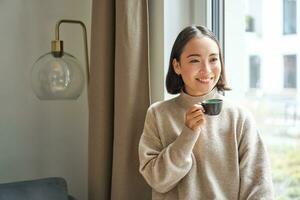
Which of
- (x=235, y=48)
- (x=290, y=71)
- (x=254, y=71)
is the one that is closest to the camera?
(x=290, y=71)

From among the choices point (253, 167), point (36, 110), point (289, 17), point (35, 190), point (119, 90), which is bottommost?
point (35, 190)

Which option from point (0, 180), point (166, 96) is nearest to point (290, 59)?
point (166, 96)

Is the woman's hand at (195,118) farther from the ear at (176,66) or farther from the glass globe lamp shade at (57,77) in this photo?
the glass globe lamp shade at (57,77)

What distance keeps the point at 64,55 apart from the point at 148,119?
503 mm

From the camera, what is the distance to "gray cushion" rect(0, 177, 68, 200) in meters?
1.64

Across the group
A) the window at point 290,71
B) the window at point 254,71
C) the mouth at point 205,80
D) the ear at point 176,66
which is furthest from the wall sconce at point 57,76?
the window at point 290,71

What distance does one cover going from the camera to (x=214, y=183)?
4.40ft

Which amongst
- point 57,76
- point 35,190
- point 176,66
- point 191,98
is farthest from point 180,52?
point 35,190

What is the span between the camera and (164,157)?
133 cm

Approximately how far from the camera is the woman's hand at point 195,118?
1271mm

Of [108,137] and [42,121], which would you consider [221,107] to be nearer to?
[108,137]

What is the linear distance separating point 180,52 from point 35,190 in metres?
0.84

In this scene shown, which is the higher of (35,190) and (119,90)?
(119,90)

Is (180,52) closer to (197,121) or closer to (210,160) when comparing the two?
(197,121)
